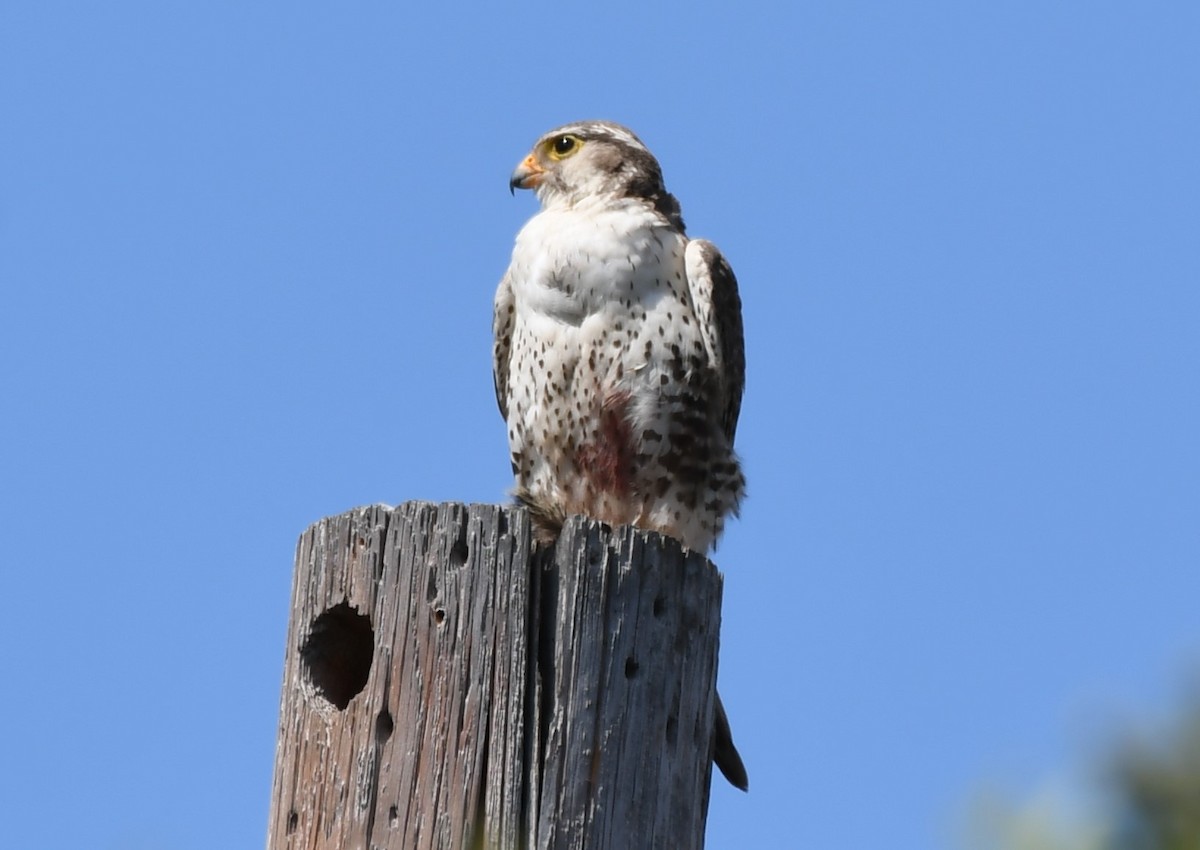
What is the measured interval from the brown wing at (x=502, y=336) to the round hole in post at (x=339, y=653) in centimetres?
254

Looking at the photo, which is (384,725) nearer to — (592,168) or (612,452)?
(612,452)

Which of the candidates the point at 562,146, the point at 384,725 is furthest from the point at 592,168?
the point at 384,725

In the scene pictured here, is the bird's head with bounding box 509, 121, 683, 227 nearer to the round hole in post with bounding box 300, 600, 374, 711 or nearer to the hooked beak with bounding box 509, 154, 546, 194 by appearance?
the hooked beak with bounding box 509, 154, 546, 194

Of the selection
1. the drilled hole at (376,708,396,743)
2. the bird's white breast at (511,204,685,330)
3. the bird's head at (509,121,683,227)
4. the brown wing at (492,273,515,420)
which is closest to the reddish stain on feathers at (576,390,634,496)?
the bird's white breast at (511,204,685,330)

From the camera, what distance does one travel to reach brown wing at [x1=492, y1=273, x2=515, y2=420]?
5.50 metres

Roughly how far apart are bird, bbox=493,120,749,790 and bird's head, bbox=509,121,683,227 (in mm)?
183

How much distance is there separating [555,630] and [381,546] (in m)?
0.40

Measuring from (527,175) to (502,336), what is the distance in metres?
→ 0.73

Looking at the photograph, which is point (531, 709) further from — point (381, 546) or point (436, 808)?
point (381, 546)

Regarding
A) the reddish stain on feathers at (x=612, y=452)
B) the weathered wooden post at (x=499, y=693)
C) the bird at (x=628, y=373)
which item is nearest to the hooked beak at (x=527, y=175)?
the bird at (x=628, y=373)

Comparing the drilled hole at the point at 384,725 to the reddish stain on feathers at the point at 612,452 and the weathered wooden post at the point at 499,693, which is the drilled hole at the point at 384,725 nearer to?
the weathered wooden post at the point at 499,693

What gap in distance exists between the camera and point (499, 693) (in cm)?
259

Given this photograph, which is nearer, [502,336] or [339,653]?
[339,653]

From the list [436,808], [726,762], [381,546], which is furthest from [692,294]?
[436,808]
